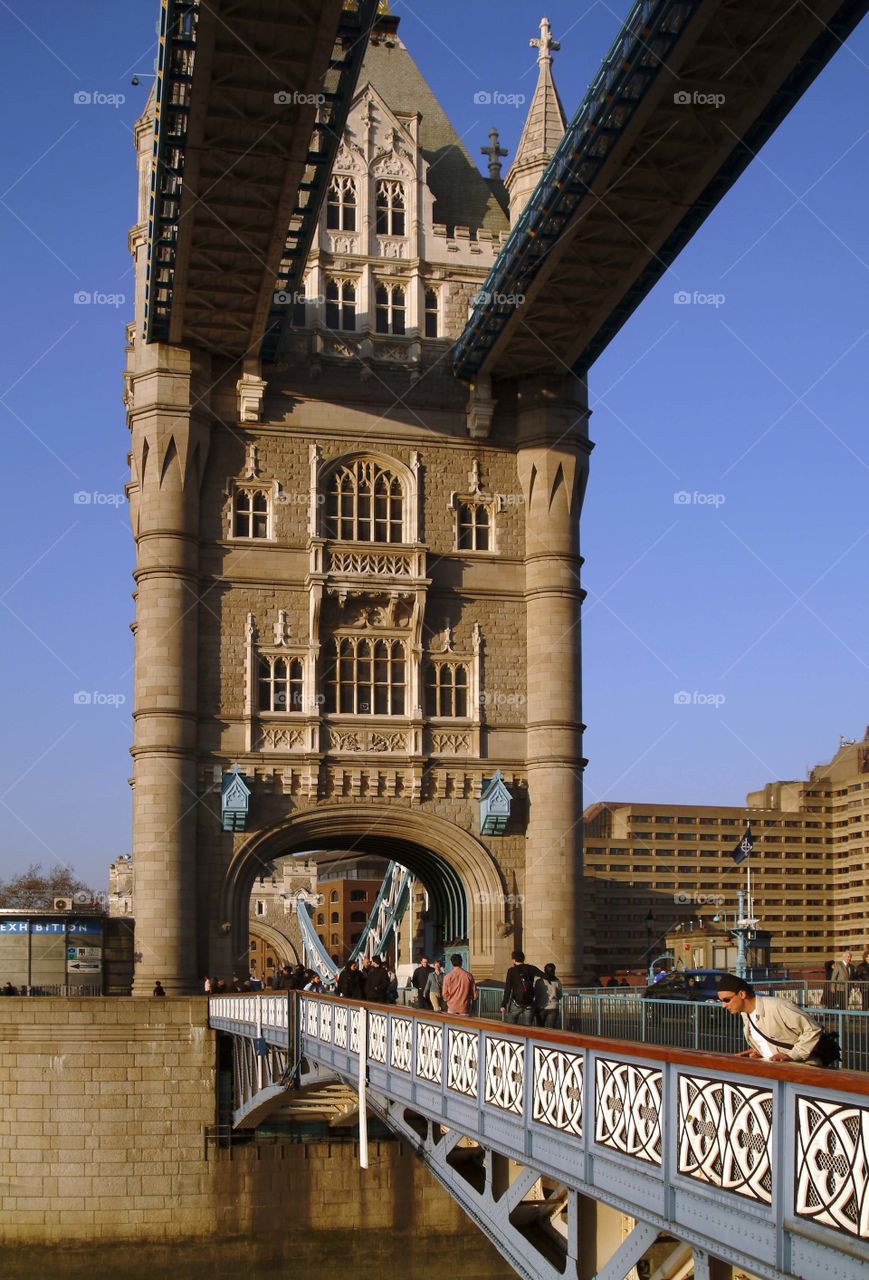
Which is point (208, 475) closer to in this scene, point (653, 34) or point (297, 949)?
point (653, 34)

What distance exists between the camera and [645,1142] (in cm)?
1022

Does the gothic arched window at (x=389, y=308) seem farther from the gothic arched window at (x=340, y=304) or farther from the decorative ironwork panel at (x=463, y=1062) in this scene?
the decorative ironwork panel at (x=463, y=1062)

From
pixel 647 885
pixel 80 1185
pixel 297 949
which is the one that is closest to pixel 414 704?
pixel 80 1185

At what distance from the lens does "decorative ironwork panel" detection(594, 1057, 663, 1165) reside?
398 inches

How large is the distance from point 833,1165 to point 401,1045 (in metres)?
10.7

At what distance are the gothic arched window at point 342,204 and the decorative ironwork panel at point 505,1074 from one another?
36505 mm

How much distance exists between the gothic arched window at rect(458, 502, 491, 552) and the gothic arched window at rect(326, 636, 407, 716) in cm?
342

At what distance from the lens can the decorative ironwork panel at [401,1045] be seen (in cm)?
1789

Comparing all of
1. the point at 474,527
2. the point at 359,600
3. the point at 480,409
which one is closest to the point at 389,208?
the point at 480,409

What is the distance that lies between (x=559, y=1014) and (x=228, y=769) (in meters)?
19.6

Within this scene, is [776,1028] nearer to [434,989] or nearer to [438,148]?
[434,989]

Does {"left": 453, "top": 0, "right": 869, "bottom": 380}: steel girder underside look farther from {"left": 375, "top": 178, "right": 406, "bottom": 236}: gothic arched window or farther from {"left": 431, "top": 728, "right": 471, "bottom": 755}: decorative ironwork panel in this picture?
{"left": 431, "top": 728, "right": 471, "bottom": 755}: decorative ironwork panel

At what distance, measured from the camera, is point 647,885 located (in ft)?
516

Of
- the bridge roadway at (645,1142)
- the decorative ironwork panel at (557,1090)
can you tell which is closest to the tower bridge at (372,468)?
the bridge roadway at (645,1142)
